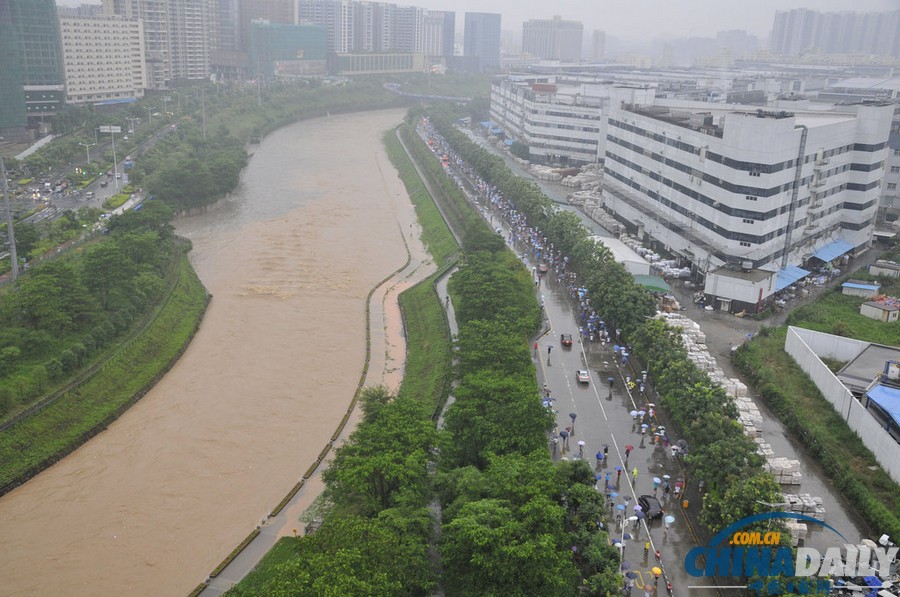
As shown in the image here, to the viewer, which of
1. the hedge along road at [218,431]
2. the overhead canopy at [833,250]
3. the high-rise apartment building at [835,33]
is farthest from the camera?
the high-rise apartment building at [835,33]

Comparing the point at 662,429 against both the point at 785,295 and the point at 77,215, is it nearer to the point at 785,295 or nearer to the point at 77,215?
the point at 785,295

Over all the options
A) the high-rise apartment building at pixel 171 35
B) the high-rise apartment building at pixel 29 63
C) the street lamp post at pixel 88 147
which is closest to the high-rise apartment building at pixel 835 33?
the high-rise apartment building at pixel 171 35

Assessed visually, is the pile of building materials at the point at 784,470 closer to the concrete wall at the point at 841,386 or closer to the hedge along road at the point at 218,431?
the concrete wall at the point at 841,386

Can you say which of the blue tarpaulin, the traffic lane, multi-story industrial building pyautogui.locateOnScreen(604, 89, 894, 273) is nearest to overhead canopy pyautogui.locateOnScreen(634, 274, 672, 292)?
multi-story industrial building pyautogui.locateOnScreen(604, 89, 894, 273)

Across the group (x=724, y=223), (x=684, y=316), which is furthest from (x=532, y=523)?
(x=724, y=223)
